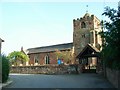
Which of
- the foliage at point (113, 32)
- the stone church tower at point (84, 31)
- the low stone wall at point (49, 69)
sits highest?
the stone church tower at point (84, 31)

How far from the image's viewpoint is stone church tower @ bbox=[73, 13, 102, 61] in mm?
61938

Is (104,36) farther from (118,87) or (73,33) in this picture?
(73,33)

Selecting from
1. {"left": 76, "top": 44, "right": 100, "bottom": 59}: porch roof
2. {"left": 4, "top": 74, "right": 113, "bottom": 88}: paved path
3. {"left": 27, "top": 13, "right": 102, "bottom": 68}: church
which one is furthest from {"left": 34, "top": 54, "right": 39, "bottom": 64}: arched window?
{"left": 4, "top": 74, "right": 113, "bottom": 88}: paved path

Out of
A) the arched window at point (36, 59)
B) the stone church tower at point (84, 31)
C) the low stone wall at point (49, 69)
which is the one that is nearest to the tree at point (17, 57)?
the arched window at point (36, 59)

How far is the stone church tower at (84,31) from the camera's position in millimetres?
61938

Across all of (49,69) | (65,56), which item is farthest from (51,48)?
(49,69)

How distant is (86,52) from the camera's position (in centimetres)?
4062

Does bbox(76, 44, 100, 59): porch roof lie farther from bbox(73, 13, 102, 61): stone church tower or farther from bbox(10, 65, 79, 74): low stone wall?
bbox(73, 13, 102, 61): stone church tower

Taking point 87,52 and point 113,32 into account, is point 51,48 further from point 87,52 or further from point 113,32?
point 113,32

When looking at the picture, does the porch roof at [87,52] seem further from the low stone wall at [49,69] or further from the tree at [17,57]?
the tree at [17,57]

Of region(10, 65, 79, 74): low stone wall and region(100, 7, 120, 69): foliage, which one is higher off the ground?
region(100, 7, 120, 69): foliage

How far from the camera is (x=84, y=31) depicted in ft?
208

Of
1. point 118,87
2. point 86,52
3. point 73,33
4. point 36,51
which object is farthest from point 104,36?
point 36,51

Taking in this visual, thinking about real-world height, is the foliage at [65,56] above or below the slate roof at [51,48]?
below
